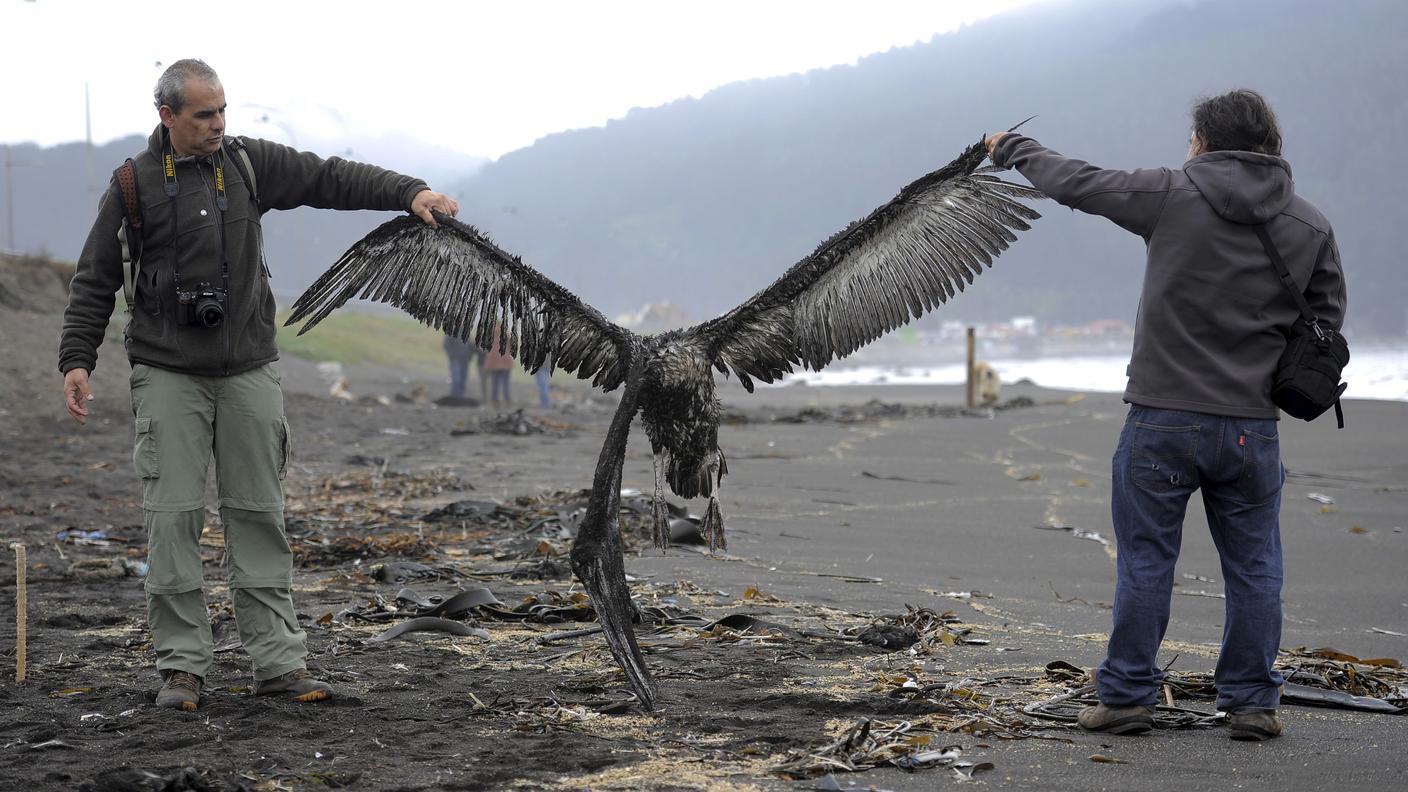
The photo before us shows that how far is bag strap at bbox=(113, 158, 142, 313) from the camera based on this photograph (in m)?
4.83

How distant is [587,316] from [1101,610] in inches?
A: 145

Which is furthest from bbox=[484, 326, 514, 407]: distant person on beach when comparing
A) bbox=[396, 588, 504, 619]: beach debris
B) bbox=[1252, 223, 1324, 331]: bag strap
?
bbox=[1252, 223, 1324, 331]: bag strap

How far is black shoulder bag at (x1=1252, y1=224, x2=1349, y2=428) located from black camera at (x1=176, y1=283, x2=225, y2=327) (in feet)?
13.3

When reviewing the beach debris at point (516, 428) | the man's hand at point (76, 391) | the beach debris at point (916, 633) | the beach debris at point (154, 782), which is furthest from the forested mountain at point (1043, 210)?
the beach debris at point (154, 782)

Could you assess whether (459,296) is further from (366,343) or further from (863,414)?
(366,343)

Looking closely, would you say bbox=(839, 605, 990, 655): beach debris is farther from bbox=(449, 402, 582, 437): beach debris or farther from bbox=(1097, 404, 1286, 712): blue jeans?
bbox=(449, 402, 582, 437): beach debris

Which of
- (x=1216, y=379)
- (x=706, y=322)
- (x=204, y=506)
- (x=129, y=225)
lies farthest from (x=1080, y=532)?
(x=129, y=225)

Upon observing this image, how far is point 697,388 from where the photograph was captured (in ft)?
17.9

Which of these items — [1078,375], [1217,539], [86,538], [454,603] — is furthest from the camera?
[1078,375]

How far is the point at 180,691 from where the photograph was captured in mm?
4695

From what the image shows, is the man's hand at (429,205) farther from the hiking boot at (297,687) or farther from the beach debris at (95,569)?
the beach debris at (95,569)

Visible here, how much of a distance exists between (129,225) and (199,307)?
1.49ft

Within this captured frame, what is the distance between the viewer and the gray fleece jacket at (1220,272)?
4.18 m

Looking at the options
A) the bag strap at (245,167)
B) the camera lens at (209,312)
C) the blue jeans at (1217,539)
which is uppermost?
the bag strap at (245,167)
